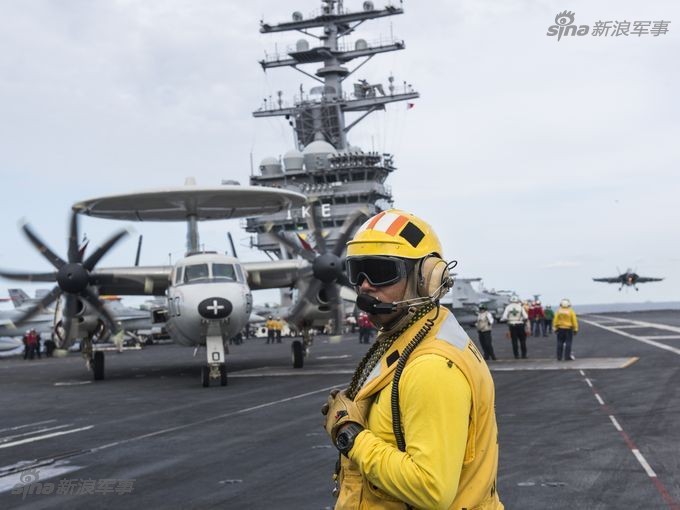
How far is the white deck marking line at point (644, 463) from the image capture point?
31.9 ft

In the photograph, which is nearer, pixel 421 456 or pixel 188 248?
pixel 421 456

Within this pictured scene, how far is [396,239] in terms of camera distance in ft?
11.3

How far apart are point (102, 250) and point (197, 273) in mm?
4027

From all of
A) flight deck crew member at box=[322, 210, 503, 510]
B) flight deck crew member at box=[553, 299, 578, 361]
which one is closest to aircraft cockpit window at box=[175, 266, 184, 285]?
flight deck crew member at box=[553, 299, 578, 361]

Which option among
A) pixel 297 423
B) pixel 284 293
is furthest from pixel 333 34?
pixel 297 423

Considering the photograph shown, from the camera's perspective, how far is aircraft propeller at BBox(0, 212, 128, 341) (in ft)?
85.5

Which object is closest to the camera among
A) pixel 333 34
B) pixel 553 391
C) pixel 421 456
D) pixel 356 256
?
pixel 421 456

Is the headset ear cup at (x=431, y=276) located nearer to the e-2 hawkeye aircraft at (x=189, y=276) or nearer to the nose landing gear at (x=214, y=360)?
the e-2 hawkeye aircraft at (x=189, y=276)

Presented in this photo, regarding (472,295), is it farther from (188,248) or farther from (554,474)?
(554,474)

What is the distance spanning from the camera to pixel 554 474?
32.5ft

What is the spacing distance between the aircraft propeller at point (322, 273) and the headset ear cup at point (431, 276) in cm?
2289

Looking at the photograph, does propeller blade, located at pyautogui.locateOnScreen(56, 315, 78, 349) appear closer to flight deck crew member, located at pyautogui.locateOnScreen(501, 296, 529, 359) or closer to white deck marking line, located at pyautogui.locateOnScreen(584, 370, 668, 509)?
flight deck crew member, located at pyautogui.locateOnScreen(501, 296, 529, 359)

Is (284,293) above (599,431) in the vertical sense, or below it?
above

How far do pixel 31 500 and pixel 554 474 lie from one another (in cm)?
605
